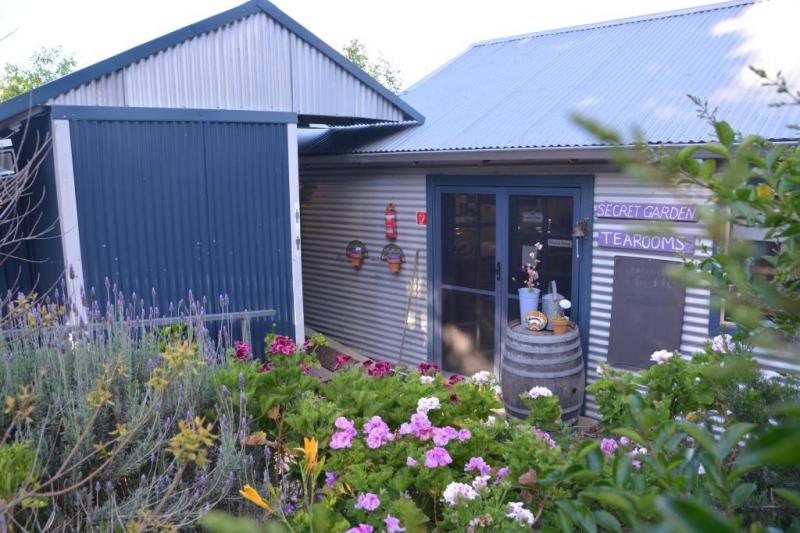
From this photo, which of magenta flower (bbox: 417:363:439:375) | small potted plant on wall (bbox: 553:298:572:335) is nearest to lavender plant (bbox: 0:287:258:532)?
magenta flower (bbox: 417:363:439:375)

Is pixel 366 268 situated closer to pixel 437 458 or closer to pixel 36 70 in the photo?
pixel 437 458

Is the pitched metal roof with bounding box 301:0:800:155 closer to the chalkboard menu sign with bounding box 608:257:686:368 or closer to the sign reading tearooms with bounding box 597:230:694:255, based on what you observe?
the sign reading tearooms with bounding box 597:230:694:255

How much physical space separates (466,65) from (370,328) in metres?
3.99

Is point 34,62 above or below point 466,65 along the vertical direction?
above

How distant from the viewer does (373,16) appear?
3178 cm

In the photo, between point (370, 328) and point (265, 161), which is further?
point (370, 328)

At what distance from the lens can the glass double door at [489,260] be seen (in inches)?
257

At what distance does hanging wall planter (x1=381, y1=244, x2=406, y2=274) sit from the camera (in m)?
7.98

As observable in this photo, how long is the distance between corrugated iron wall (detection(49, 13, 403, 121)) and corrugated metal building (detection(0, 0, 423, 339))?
0.01 m

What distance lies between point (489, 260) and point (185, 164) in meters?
3.16

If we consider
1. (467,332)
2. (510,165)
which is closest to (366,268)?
(467,332)

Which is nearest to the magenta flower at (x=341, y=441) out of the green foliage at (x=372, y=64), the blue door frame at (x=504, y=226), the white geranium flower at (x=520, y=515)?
the white geranium flower at (x=520, y=515)

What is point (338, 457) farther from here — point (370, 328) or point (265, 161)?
point (370, 328)

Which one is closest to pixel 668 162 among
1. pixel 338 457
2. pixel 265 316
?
pixel 338 457
